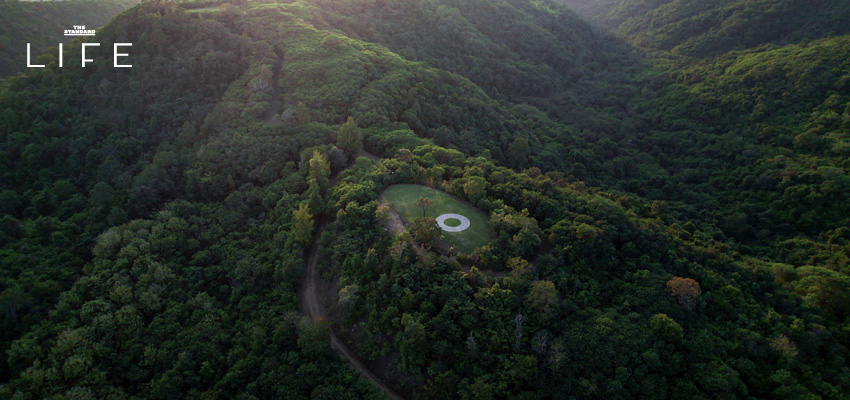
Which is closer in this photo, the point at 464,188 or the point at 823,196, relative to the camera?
the point at 464,188

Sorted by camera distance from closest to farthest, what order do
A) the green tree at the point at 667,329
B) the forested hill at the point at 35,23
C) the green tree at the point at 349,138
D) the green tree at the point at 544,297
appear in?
the green tree at the point at 667,329 → the green tree at the point at 544,297 → the green tree at the point at 349,138 → the forested hill at the point at 35,23

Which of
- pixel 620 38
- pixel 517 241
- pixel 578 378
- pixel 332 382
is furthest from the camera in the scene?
pixel 620 38

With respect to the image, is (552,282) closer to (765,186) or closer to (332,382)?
(332,382)

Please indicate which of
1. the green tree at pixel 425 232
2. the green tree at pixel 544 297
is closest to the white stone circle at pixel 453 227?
the green tree at pixel 425 232

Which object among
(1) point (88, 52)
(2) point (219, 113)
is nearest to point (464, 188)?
(2) point (219, 113)

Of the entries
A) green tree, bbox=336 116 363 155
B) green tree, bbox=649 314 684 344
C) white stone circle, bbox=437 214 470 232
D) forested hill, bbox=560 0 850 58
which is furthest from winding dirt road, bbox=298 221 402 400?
forested hill, bbox=560 0 850 58

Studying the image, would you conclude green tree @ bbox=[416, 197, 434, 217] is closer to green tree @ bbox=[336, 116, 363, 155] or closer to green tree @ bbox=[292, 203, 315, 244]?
green tree @ bbox=[292, 203, 315, 244]

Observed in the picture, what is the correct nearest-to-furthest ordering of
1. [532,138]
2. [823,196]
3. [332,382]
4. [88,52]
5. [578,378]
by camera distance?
[578,378] < [332,382] < [823,196] < [88,52] < [532,138]

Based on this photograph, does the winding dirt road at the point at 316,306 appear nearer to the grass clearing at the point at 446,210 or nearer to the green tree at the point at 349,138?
the grass clearing at the point at 446,210
